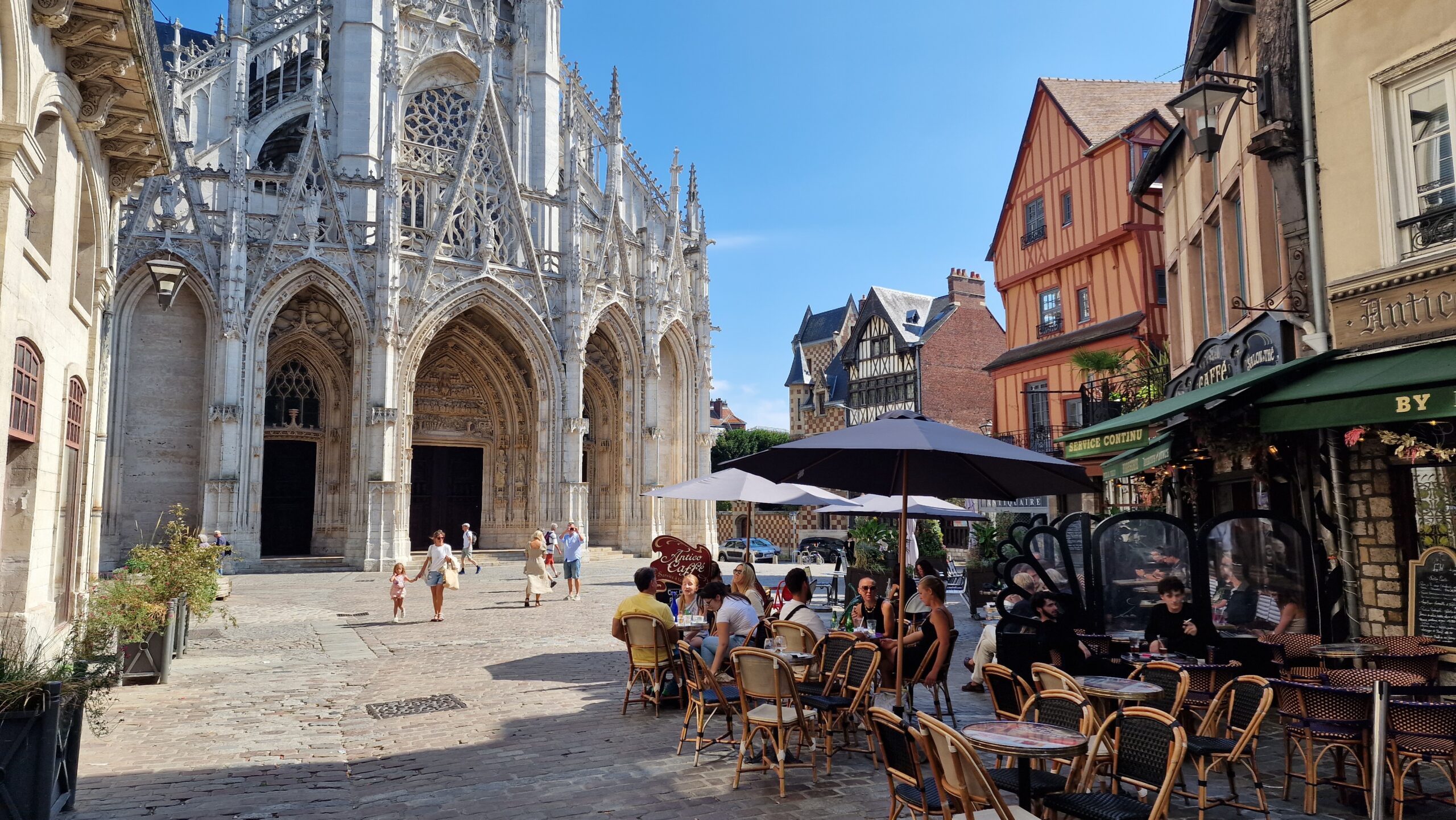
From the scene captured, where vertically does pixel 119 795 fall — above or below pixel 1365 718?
below

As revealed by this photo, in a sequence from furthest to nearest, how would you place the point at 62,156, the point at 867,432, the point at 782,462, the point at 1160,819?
the point at 62,156, the point at 782,462, the point at 867,432, the point at 1160,819

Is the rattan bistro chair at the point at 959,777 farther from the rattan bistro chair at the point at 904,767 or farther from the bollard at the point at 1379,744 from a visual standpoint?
the bollard at the point at 1379,744

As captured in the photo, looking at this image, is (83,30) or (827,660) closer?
(827,660)

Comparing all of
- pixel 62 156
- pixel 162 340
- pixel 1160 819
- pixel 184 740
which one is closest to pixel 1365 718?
pixel 1160 819

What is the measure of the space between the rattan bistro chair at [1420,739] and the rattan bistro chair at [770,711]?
9.64 feet

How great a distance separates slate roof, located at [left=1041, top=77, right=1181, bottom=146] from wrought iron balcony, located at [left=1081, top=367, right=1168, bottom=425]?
21.1ft

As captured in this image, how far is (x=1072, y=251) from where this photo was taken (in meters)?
20.9

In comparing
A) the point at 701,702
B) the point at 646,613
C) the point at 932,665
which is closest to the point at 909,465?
the point at 932,665

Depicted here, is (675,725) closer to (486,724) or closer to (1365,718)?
(486,724)

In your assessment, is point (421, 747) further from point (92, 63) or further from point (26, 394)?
point (92, 63)

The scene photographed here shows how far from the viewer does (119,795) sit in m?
5.21

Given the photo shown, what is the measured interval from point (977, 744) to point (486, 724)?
427cm

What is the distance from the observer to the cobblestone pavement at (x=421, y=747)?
507 cm

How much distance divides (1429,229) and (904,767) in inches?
250
